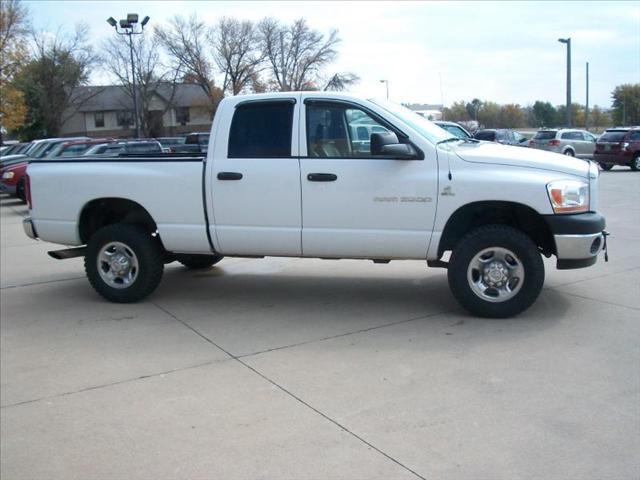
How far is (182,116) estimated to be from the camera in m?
75.0

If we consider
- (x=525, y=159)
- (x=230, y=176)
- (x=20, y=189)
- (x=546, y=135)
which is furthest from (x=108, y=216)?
(x=546, y=135)

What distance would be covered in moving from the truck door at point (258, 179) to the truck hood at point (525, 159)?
1.61 meters

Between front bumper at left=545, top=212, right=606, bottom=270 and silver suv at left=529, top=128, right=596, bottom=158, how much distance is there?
2357cm

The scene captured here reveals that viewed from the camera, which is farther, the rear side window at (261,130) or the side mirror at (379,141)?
the rear side window at (261,130)

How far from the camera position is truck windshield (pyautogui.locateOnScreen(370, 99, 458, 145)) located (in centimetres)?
602

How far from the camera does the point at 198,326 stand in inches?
239

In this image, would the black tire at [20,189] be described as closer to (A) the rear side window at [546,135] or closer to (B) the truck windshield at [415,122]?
(B) the truck windshield at [415,122]

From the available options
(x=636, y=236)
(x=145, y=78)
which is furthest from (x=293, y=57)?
(x=636, y=236)

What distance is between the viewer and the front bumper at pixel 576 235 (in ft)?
18.1

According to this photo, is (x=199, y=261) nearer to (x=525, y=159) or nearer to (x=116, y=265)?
(x=116, y=265)

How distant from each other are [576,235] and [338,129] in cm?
235

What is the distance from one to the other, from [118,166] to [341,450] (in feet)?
14.2

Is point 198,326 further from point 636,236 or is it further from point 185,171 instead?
point 636,236

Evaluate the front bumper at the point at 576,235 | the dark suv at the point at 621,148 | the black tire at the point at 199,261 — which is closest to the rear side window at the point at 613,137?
the dark suv at the point at 621,148
